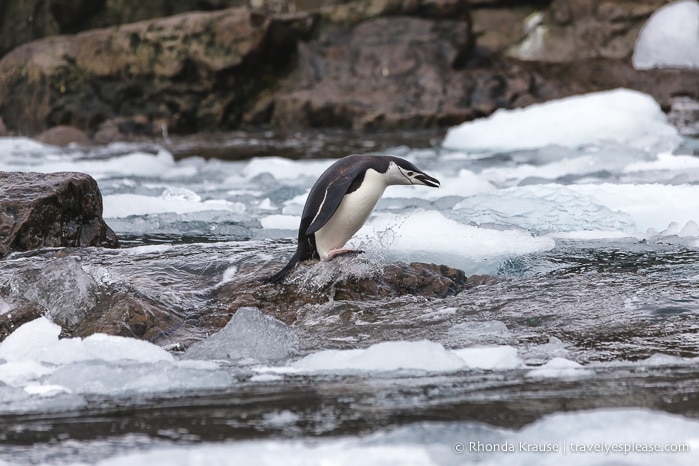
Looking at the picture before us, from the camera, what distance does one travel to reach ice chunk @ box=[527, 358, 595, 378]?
2863 mm

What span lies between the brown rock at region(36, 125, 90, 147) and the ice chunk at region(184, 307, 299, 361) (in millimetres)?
9259

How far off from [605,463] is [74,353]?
6.01 ft

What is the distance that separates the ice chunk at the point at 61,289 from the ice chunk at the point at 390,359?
1027 millimetres

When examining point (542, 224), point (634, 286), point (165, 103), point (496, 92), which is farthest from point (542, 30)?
point (634, 286)

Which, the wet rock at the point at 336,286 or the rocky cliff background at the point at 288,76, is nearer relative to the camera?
the wet rock at the point at 336,286

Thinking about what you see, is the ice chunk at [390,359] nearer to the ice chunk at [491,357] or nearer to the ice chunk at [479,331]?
the ice chunk at [491,357]

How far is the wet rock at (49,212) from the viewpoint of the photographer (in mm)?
4449

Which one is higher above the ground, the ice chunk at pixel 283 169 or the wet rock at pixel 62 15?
the wet rock at pixel 62 15

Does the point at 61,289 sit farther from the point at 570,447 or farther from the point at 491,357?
the point at 570,447

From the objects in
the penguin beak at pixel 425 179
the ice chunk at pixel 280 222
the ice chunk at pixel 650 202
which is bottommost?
the ice chunk at pixel 280 222

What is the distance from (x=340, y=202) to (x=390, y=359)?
119 cm

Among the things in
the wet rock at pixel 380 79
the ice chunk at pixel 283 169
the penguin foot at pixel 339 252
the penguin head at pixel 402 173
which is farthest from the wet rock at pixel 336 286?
the wet rock at pixel 380 79

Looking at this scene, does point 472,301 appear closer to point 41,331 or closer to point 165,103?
point 41,331

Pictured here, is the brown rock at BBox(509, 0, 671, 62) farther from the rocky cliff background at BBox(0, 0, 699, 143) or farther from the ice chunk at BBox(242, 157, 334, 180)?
the ice chunk at BBox(242, 157, 334, 180)
